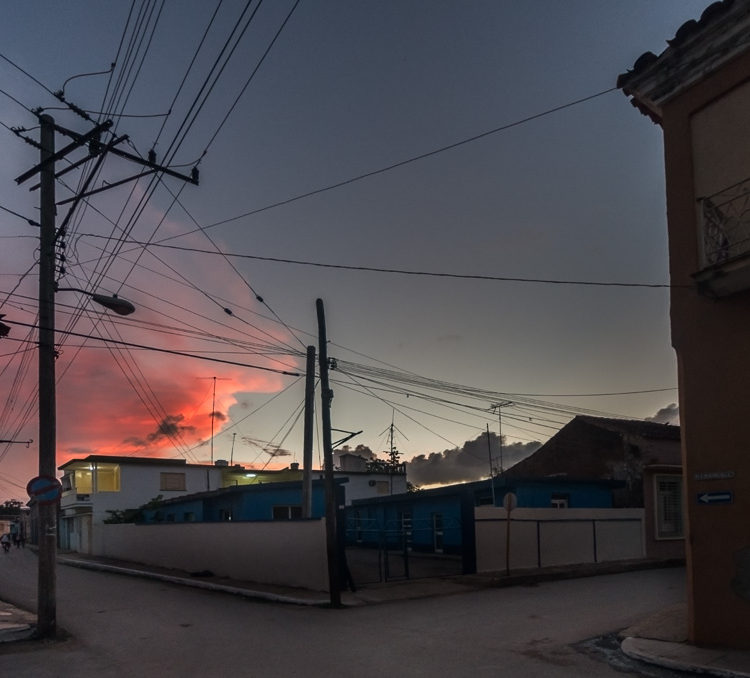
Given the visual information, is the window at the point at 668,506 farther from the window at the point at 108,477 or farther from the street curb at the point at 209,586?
the window at the point at 108,477

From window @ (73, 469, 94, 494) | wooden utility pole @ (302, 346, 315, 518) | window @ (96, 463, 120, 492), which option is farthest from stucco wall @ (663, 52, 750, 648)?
window @ (73, 469, 94, 494)

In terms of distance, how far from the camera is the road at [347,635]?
10.3m

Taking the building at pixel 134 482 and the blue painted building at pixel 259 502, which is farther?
the building at pixel 134 482

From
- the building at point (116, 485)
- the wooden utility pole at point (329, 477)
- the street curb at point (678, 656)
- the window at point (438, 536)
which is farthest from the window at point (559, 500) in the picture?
the building at point (116, 485)

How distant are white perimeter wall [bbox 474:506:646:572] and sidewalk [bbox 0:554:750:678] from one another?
3.38 ft

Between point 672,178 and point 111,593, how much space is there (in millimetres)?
19437

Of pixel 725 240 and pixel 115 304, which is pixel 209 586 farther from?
pixel 725 240

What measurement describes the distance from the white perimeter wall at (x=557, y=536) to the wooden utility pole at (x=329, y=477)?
6.26 m

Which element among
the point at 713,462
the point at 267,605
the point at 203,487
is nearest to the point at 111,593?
the point at 267,605

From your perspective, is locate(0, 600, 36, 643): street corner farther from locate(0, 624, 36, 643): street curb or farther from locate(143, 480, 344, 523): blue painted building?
locate(143, 480, 344, 523): blue painted building

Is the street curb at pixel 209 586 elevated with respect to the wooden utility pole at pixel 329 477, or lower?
lower

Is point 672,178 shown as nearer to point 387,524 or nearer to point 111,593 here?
point 111,593

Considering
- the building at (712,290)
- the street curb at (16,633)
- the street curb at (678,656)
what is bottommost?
the street curb at (16,633)

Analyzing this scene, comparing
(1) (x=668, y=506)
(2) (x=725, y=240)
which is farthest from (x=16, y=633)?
(1) (x=668, y=506)
